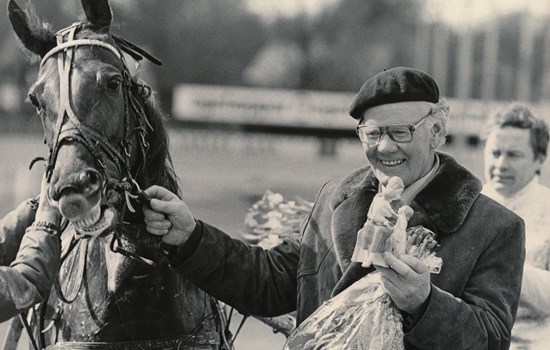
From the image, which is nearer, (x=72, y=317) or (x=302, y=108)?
(x=72, y=317)

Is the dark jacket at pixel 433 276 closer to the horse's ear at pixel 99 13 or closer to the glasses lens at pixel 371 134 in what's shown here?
the glasses lens at pixel 371 134

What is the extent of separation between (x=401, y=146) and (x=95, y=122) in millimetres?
859

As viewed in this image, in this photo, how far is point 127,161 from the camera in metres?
2.77

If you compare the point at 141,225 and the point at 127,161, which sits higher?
the point at 127,161

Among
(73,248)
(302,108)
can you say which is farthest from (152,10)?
(73,248)

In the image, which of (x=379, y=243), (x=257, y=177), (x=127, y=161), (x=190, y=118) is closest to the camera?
(x=379, y=243)

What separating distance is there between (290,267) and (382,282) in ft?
2.33

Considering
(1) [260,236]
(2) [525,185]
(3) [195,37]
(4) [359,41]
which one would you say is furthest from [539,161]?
(4) [359,41]

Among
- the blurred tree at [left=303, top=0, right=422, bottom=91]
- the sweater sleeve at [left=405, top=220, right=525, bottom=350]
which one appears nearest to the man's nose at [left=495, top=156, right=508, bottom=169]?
the sweater sleeve at [left=405, top=220, right=525, bottom=350]

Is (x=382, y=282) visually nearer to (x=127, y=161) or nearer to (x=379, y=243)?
(x=379, y=243)

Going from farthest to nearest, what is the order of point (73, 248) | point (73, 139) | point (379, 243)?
point (73, 248) < point (73, 139) < point (379, 243)

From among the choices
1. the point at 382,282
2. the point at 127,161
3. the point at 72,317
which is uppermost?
the point at 127,161

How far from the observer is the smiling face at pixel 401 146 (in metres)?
2.63

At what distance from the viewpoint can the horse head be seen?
2525 mm
